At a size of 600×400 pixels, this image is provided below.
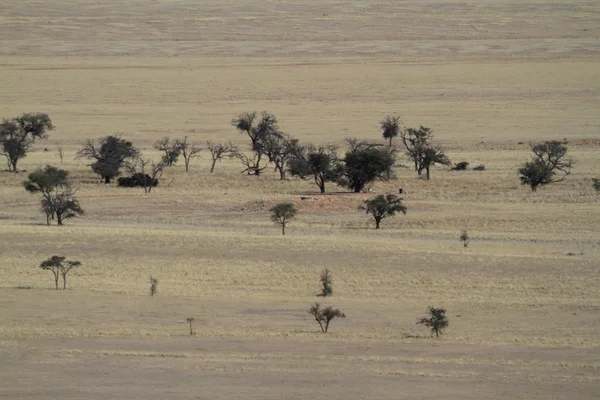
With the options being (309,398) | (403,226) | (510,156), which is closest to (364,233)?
(403,226)

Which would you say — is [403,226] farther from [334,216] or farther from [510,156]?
[510,156]

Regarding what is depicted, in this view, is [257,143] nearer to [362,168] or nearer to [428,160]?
[428,160]

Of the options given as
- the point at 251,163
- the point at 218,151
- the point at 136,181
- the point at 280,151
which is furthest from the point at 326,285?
the point at 218,151

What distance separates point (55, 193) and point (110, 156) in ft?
19.8

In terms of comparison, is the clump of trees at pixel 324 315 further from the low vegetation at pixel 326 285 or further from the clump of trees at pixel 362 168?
the clump of trees at pixel 362 168

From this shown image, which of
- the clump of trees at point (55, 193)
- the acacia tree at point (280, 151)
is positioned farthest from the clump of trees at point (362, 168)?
the clump of trees at point (55, 193)

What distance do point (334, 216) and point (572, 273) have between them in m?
11.8

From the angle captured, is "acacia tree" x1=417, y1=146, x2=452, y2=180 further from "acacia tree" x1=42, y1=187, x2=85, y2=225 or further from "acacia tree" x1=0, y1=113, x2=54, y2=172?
"acacia tree" x1=0, y1=113, x2=54, y2=172

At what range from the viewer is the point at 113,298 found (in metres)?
28.9

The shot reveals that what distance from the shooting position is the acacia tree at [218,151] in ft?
178

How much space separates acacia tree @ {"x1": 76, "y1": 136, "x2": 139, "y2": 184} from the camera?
50.0 m

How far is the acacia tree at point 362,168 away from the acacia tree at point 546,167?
5.44m

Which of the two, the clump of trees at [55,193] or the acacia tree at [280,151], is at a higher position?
the acacia tree at [280,151]

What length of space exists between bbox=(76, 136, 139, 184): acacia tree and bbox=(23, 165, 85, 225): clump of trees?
157 cm
